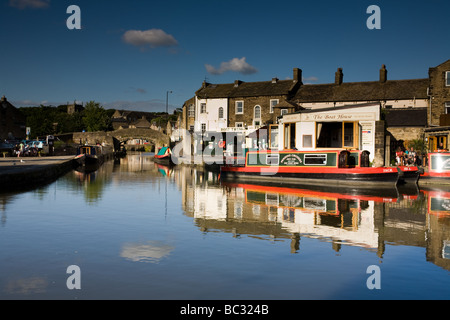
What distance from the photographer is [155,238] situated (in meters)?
10.6

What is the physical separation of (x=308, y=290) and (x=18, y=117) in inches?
3161

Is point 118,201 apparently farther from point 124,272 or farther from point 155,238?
point 124,272

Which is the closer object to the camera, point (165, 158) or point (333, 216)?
point (333, 216)

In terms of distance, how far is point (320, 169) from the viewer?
23.2 meters

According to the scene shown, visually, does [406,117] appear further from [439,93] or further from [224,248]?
[224,248]

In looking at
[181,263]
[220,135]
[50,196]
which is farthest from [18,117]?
[181,263]

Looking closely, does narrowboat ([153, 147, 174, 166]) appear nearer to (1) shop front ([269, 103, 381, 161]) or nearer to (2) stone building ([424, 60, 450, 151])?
(1) shop front ([269, 103, 381, 161])

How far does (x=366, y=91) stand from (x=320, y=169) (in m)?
22.5

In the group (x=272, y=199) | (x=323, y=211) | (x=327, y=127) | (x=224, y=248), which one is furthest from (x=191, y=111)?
(x=224, y=248)

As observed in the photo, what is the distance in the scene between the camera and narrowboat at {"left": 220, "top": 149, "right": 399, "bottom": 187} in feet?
71.7

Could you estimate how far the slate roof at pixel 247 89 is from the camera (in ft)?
153

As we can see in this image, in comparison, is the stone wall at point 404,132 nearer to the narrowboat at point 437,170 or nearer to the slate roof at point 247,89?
the slate roof at point 247,89

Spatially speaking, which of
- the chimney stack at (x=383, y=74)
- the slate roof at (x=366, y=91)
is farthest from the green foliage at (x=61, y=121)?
the chimney stack at (x=383, y=74)
